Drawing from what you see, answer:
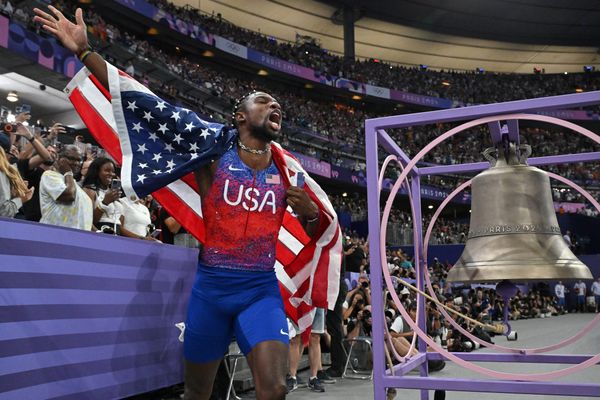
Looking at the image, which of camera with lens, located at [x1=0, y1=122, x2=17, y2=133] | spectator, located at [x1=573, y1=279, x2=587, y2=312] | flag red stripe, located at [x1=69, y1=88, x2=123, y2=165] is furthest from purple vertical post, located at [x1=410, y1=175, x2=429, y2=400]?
spectator, located at [x1=573, y1=279, x2=587, y2=312]

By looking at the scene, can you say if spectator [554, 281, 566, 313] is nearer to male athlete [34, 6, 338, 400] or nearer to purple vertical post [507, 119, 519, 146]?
purple vertical post [507, 119, 519, 146]

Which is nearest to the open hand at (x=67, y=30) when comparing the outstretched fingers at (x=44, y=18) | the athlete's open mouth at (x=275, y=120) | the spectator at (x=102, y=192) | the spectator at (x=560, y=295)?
the outstretched fingers at (x=44, y=18)

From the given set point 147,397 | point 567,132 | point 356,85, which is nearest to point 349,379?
point 147,397

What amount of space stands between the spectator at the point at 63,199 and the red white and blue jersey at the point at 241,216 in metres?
1.90

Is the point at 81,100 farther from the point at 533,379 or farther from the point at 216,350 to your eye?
the point at 533,379

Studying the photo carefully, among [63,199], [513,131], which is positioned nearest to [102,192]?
[63,199]

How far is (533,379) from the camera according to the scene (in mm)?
2121

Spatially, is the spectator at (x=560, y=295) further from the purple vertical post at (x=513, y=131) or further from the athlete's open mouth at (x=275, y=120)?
the athlete's open mouth at (x=275, y=120)

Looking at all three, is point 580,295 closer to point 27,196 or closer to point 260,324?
point 27,196

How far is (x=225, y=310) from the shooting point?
8.16 feet

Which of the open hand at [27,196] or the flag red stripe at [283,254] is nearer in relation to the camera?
the flag red stripe at [283,254]

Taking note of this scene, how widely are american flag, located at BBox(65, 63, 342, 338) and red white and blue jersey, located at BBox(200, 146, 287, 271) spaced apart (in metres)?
0.12

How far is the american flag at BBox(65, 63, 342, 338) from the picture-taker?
8.85 feet

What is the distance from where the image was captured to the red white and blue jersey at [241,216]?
2564 mm
